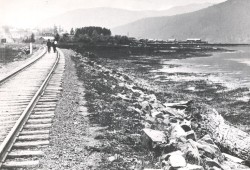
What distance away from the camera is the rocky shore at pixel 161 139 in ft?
22.2

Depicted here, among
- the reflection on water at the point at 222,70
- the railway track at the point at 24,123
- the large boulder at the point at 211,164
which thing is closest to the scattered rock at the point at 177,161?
the large boulder at the point at 211,164

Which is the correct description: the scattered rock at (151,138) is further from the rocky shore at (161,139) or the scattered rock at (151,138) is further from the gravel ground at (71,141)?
the gravel ground at (71,141)

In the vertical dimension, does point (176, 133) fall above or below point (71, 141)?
above

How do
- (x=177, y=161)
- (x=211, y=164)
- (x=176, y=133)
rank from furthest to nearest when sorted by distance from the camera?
(x=176, y=133) < (x=211, y=164) < (x=177, y=161)

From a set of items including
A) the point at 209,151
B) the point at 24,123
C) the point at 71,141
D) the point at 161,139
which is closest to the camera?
the point at 209,151

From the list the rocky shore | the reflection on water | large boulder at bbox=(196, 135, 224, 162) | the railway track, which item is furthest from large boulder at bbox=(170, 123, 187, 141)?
the reflection on water

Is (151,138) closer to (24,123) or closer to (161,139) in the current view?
(161,139)

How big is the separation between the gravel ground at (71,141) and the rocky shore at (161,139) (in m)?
0.22

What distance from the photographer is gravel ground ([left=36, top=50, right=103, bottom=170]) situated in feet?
21.8

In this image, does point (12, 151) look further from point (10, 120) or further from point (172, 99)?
point (172, 99)

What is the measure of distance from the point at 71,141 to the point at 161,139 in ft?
6.69

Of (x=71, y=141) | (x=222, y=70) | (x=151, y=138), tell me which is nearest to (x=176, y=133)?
(x=151, y=138)

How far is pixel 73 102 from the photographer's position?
40.7 feet

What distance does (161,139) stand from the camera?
25.3 feet
